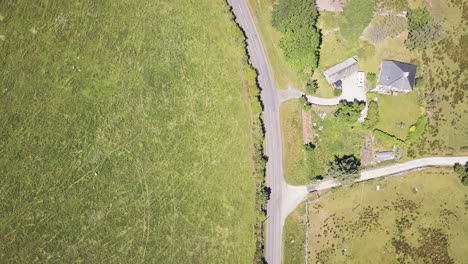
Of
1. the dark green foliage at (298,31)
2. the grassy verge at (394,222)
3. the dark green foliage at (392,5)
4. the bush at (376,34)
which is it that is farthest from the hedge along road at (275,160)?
the dark green foliage at (392,5)

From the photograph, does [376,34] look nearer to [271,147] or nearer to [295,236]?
[271,147]

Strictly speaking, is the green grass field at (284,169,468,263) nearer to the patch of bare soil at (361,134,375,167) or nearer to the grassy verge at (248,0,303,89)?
the patch of bare soil at (361,134,375,167)

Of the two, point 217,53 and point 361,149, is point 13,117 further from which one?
point 361,149

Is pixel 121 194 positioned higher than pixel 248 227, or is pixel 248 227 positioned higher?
pixel 121 194

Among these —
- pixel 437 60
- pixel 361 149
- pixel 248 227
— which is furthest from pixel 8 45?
pixel 437 60

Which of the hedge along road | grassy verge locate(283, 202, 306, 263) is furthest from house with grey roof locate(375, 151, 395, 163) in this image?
grassy verge locate(283, 202, 306, 263)
